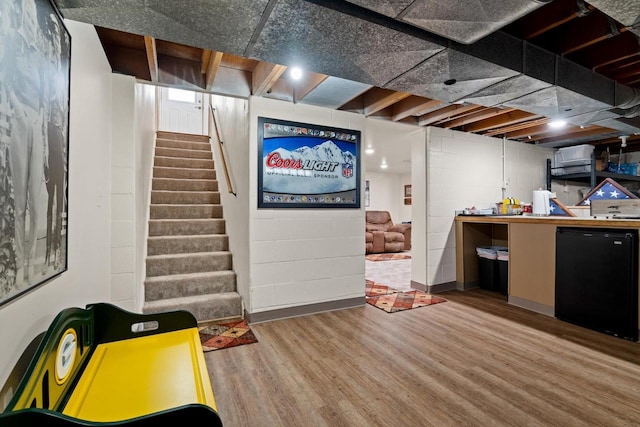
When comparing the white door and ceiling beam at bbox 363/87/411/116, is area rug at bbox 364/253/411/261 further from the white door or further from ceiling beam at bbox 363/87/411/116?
the white door

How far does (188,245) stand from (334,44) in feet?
9.69

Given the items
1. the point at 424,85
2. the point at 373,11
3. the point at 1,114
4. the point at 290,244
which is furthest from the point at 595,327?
the point at 1,114

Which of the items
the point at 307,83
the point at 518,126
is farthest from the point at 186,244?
the point at 518,126

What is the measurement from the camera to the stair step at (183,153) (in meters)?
5.24

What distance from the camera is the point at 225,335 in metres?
2.88

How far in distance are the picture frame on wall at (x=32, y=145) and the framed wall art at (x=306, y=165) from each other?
202cm

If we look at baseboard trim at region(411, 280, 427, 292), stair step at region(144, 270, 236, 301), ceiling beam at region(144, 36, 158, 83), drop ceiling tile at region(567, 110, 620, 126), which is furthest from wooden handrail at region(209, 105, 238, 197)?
drop ceiling tile at region(567, 110, 620, 126)

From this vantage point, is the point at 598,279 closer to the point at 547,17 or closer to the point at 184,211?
the point at 547,17

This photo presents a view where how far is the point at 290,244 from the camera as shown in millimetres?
3400

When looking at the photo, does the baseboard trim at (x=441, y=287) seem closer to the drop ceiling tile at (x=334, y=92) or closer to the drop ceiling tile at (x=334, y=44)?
the drop ceiling tile at (x=334, y=92)

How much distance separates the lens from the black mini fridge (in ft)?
9.08

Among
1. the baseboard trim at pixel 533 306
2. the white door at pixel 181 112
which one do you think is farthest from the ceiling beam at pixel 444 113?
the white door at pixel 181 112

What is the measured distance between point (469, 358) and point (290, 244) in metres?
1.96

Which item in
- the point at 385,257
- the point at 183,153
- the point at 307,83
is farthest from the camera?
the point at 385,257
